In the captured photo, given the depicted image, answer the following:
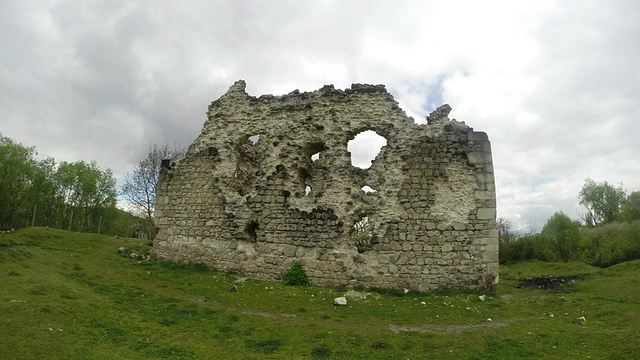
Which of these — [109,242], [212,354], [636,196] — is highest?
[636,196]

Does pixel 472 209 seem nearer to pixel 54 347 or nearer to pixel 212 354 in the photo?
pixel 212 354

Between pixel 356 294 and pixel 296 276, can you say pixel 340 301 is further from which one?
pixel 296 276

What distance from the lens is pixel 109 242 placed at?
19141 millimetres

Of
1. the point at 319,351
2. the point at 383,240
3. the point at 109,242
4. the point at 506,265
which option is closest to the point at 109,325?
the point at 319,351

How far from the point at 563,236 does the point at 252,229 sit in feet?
72.8

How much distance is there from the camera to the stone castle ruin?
1173 cm

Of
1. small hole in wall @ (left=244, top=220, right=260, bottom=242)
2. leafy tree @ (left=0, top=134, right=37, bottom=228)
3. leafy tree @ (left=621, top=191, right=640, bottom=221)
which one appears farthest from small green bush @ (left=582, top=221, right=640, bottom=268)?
leafy tree @ (left=0, top=134, right=37, bottom=228)

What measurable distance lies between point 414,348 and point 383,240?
5.03 metres

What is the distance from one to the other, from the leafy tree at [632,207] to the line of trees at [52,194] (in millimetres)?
42958

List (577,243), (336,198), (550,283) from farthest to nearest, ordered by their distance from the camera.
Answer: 1. (577,243)
2. (550,283)
3. (336,198)

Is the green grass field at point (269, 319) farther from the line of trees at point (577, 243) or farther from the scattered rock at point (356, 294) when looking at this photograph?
the line of trees at point (577, 243)

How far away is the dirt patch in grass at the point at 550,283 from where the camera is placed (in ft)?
45.5

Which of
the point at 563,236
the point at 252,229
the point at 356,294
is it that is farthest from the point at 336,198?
the point at 563,236

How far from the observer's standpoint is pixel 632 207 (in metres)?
33.4
